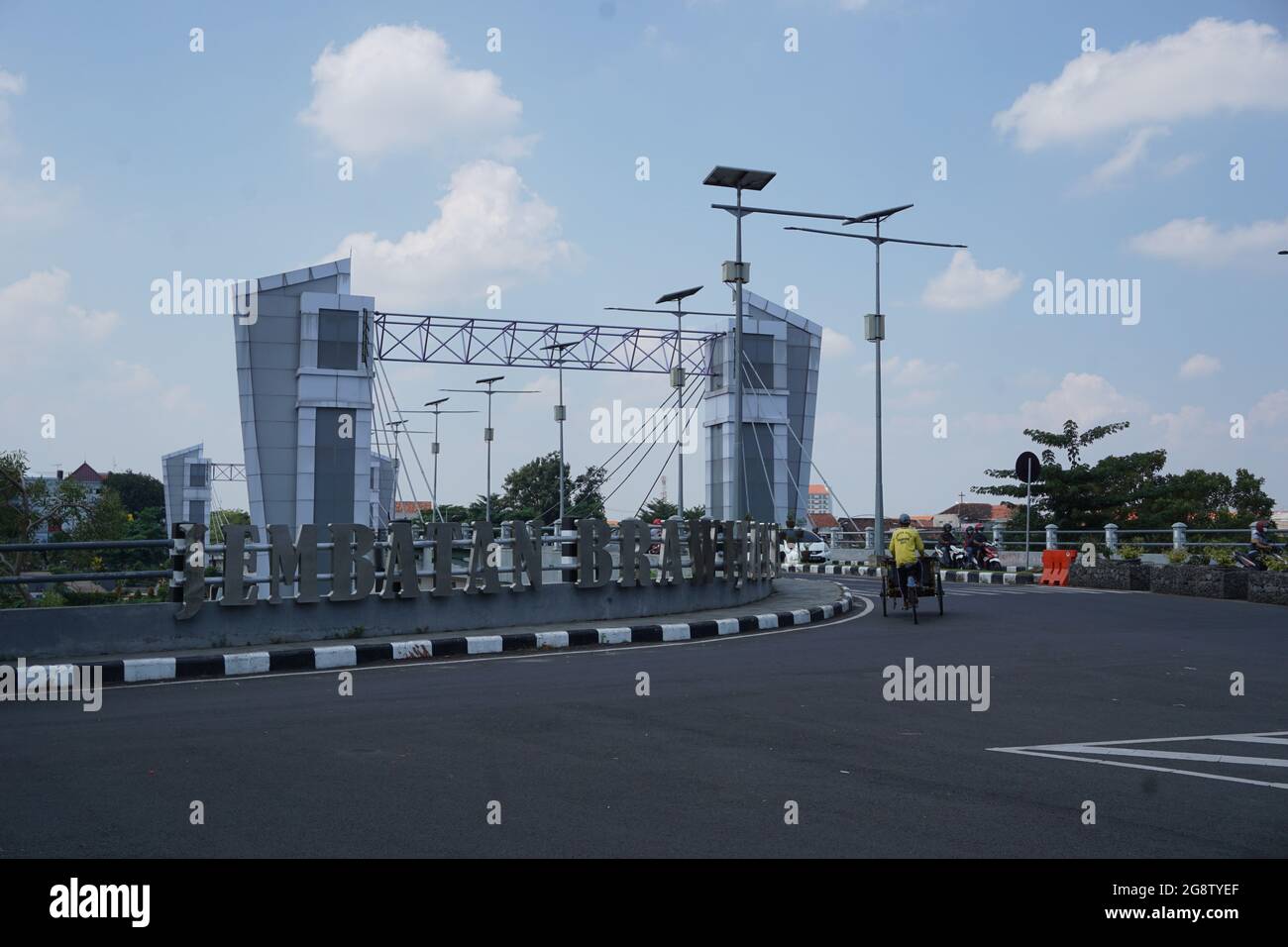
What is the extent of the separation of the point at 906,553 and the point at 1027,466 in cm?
1453

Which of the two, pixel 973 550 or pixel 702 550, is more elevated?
pixel 702 550

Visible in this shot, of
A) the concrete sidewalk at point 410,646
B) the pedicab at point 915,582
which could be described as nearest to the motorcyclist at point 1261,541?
the pedicab at point 915,582

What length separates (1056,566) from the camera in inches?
1050

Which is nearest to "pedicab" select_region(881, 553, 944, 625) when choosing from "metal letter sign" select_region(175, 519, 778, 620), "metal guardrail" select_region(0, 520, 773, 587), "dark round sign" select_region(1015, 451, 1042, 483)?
"metal letter sign" select_region(175, 519, 778, 620)

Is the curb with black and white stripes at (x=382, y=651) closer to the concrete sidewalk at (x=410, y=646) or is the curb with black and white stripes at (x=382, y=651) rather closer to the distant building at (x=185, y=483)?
the concrete sidewalk at (x=410, y=646)

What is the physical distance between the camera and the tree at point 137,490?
9975 centimetres

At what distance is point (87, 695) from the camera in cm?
964

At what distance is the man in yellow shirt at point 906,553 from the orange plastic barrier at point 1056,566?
11.0m

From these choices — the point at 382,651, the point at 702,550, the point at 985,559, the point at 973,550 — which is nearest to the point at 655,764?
the point at 382,651

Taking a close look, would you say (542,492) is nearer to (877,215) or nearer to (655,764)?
(877,215)
